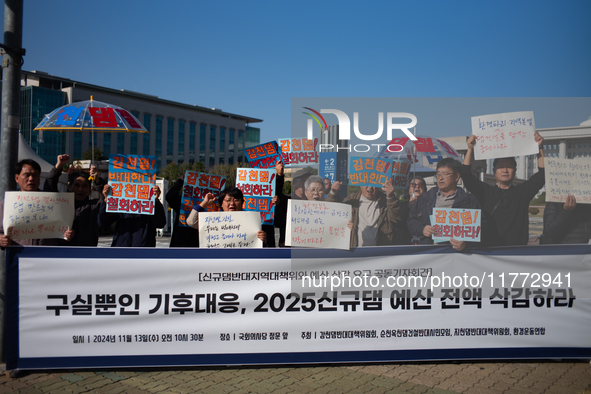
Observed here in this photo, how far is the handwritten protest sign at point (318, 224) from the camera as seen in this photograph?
13.1 ft

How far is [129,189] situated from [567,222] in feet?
15.7

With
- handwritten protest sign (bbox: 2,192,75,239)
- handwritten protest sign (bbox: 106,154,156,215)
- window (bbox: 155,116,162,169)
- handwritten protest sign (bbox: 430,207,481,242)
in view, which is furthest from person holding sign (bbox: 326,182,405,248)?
window (bbox: 155,116,162,169)

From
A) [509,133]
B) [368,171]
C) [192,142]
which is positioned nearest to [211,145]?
[192,142]

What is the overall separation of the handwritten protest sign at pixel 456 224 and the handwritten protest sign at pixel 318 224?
3.01ft

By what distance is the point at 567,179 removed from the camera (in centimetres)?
433

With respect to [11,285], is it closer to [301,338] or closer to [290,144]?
[301,338]

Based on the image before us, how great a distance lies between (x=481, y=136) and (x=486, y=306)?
174cm

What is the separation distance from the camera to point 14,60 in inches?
161

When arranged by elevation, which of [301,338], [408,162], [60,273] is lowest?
[301,338]

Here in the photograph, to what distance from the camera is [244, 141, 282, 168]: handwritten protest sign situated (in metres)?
5.72

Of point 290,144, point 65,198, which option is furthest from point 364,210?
point 65,198

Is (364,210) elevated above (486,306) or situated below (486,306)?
above

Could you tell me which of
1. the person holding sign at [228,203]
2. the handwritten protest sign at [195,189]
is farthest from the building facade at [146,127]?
the person holding sign at [228,203]

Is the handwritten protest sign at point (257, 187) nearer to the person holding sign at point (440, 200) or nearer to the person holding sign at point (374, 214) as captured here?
the person holding sign at point (374, 214)
